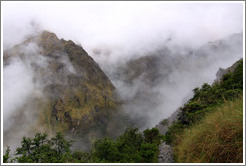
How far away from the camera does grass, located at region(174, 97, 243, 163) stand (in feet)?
16.6

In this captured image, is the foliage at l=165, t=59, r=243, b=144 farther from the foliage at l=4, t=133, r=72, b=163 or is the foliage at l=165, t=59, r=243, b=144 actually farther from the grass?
the foliage at l=4, t=133, r=72, b=163

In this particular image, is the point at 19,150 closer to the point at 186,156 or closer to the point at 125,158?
the point at 125,158

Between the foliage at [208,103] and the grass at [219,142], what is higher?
the foliage at [208,103]

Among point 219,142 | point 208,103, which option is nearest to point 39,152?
point 208,103

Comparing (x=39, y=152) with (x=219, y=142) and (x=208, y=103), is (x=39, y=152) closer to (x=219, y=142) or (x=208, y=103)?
(x=208, y=103)

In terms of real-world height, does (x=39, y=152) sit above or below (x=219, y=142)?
above

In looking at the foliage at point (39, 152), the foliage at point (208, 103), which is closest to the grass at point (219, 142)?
the foliage at point (208, 103)

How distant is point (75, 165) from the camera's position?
5113 millimetres

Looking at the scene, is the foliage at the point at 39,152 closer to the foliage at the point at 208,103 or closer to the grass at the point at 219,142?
the grass at the point at 219,142

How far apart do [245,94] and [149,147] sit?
10.2 meters

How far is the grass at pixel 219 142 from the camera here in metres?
5.06

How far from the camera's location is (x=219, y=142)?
5328mm

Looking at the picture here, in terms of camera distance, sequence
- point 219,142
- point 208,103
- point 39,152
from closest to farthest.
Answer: point 219,142 < point 208,103 < point 39,152

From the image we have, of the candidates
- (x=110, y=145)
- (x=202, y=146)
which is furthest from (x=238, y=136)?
(x=110, y=145)
